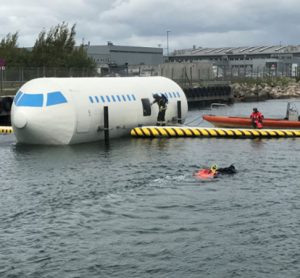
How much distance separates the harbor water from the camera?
621 inches

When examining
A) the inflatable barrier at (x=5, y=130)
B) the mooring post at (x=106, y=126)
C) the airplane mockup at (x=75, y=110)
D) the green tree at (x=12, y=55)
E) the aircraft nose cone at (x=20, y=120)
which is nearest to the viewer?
the aircraft nose cone at (x=20, y=120)

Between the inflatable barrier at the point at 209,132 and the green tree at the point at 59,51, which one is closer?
the inflatable barrier at the point at 209,132

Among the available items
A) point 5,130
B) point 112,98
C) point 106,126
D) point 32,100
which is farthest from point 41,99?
point 5,130

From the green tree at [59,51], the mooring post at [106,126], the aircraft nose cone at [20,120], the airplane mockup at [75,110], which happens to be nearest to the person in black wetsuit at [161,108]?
the airplane mockup at [75,110]

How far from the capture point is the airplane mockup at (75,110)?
35.6 meters

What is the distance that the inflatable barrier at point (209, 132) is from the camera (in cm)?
4034

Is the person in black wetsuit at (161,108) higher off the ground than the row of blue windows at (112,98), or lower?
lower

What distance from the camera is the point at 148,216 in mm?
20203

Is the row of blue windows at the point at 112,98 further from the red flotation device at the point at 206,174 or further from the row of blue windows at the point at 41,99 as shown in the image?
the red flotation device at the point at 206,174

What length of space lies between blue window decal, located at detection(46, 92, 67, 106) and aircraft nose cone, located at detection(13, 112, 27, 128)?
5.44ft

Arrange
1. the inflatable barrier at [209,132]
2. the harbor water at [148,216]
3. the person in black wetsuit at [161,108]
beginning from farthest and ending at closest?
the person in black wetsuit at [161,108]
the inflatable barrier at [209,132]
the harbor water at [148,216]

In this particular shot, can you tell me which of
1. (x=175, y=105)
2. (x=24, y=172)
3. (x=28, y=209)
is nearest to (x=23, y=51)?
(x=175, y=105)

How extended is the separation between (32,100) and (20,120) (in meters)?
1.40

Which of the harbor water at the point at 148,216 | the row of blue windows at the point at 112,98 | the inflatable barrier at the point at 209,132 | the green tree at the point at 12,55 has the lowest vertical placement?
the harbor water at the point at 148,216
